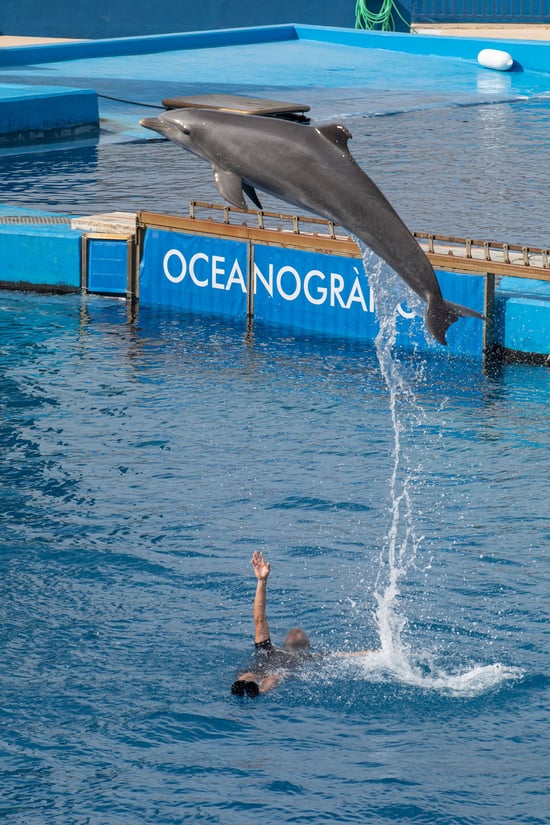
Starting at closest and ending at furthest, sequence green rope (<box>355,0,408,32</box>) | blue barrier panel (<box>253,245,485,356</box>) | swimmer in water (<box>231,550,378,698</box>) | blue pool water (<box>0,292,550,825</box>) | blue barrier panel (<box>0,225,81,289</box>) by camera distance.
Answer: blue pool water (<box>0,292,550,825</box>) < swimmer in water (<box>231,550,378,698</box>) < blue barrier panel (<box>253,245,485,356</box>) < blue barrier panel (<box>0,225,81,289</box>) < green rope (<box>355,0,408,32</box>)

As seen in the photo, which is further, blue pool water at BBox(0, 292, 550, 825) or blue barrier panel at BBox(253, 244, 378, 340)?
blue barrier panel at BBox(253, 244, 378, 340)

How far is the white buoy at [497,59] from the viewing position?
49562mm

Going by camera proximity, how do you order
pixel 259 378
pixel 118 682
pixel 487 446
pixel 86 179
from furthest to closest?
pixel 86 179 < pixel 259 378 < pixel 487 446 < pixel 118 682

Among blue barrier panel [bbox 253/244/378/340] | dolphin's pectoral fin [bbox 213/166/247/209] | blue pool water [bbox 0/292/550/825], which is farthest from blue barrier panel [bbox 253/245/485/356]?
dolphin's pectoral fin [bbox 213/166/247/209]

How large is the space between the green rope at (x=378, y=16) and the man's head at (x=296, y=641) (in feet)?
152

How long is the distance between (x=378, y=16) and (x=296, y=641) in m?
47.0

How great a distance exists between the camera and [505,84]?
47719 mm

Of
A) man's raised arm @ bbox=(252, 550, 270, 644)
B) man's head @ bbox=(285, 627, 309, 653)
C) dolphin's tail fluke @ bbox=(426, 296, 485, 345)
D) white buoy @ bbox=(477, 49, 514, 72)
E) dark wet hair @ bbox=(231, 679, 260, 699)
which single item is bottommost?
dark wet hair @ bbox=(231, 679, 260, 699)

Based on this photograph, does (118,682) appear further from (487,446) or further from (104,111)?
(104,111)

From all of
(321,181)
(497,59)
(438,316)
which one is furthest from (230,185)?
(497,59)

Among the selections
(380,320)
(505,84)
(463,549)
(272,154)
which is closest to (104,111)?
(505,84)

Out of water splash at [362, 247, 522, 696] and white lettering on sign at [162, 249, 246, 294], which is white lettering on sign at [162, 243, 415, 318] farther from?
water splash at [362, 247, 522, 696]

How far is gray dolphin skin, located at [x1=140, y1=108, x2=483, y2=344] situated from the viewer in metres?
10.0

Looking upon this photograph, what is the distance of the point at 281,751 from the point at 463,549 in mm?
4424
